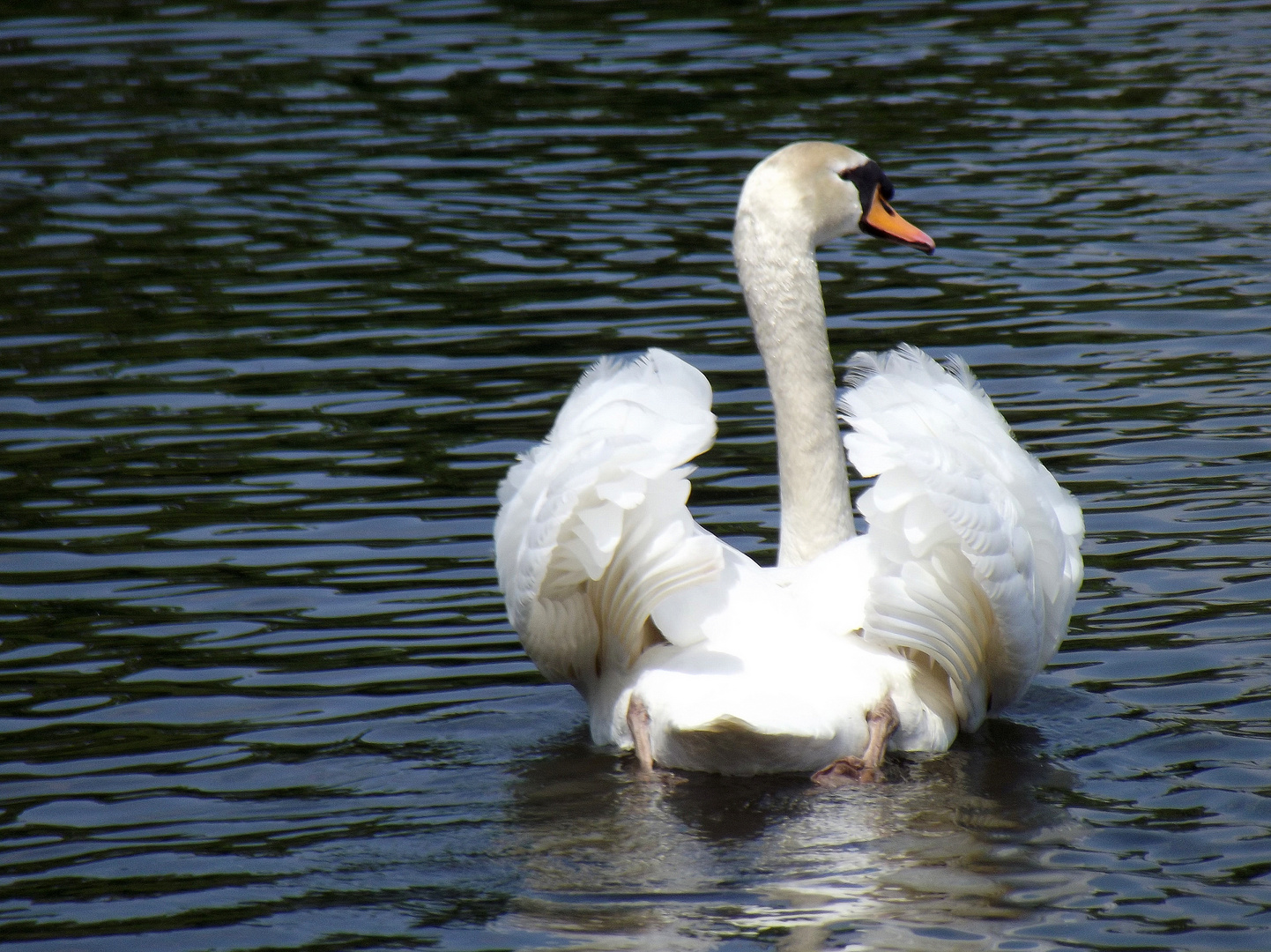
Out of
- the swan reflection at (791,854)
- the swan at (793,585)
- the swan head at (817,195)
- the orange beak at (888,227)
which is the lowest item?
the swan reflection at (791,854)

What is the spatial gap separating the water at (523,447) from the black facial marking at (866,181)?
1.64 m

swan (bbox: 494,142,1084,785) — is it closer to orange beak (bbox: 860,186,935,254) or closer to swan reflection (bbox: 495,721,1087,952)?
swan reflection (bbox: 495,721,1087,952)

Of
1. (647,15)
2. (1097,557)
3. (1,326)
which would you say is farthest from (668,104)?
(1097,557)

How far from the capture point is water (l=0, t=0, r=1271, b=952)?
4.76m

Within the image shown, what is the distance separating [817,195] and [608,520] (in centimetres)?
182

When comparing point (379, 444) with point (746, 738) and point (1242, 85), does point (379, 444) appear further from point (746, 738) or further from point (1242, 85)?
point (1242, 85)

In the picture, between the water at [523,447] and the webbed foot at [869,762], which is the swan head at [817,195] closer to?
the water at [523,447]

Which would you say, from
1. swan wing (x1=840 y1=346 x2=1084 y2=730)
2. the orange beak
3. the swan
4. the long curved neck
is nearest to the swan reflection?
the swan

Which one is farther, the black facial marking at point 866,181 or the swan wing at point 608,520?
the black facial marking at point 866,181

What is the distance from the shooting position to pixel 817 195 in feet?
20.8

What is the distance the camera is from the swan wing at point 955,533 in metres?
5.04

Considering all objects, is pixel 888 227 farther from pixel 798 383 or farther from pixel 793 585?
pixel 793 585

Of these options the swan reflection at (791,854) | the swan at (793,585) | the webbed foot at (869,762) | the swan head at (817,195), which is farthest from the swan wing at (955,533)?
the swan head at (817,195)

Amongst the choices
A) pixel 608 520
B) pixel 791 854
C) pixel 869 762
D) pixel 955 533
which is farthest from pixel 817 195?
pixel 791 854
